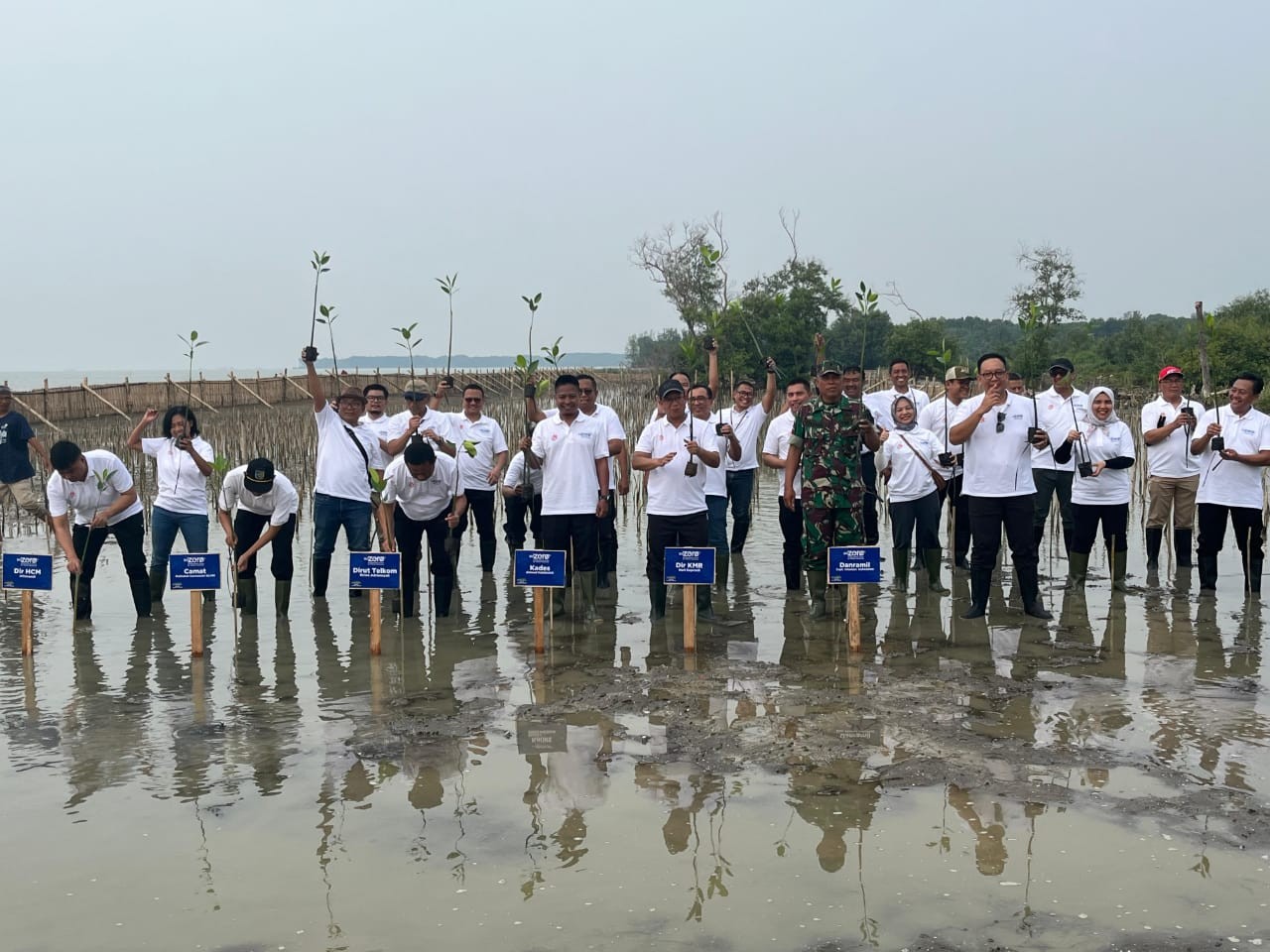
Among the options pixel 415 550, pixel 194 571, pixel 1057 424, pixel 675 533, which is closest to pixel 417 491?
pixel 415 550

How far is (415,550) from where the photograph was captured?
30.0ft

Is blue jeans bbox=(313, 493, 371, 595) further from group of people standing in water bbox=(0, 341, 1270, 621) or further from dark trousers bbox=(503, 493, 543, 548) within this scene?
dark trousers bbox=(503, 493, 543, 548)

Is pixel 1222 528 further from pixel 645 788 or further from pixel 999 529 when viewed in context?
pixel 645 788

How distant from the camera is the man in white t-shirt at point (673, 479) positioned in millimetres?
8664

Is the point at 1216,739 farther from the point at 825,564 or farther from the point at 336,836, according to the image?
the point at 336,836

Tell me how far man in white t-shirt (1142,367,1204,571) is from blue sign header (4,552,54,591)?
8687mm

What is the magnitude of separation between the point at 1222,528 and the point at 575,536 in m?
5.19

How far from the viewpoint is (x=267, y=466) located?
29.8ft

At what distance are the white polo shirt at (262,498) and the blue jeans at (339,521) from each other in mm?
230

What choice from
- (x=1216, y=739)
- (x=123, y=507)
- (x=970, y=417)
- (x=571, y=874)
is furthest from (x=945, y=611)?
(x=123, y=507)

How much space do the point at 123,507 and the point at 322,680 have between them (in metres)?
2.87

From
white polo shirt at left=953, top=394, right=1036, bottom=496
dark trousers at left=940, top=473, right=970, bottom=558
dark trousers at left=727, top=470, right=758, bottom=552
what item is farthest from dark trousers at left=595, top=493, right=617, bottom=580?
white polo shirt at left=953, top=394, right=1036, bottom=496

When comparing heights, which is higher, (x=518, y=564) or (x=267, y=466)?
(x=267, y=466)

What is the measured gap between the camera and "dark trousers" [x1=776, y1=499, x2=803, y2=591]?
969 cm
